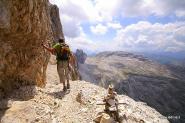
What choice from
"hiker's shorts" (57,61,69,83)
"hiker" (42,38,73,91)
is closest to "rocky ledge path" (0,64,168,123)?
"hiker's shorts" (57,61,69,83)

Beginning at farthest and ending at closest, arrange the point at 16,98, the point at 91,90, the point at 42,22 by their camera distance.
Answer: the point at 91,90 < the point at 42,22 < the point at 16,98

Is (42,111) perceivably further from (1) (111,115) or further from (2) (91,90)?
(2) (91,90)

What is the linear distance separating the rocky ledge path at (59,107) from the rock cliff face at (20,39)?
99 cm

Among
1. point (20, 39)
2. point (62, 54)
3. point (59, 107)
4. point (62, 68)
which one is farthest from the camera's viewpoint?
point (62, 68)

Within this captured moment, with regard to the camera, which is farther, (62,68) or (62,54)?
(62,68)

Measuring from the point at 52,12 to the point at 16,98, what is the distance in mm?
82064

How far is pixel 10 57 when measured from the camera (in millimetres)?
17219

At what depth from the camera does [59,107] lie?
1806cm

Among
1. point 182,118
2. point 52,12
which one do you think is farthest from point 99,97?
point 182,118

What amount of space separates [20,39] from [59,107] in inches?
182

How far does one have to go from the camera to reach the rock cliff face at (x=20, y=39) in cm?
1600

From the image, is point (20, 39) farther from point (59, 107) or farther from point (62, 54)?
point (59, 107)

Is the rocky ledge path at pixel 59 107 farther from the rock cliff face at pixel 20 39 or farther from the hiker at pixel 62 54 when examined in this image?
the hiker at pixel 62 54

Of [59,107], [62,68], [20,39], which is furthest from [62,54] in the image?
[59,107]
